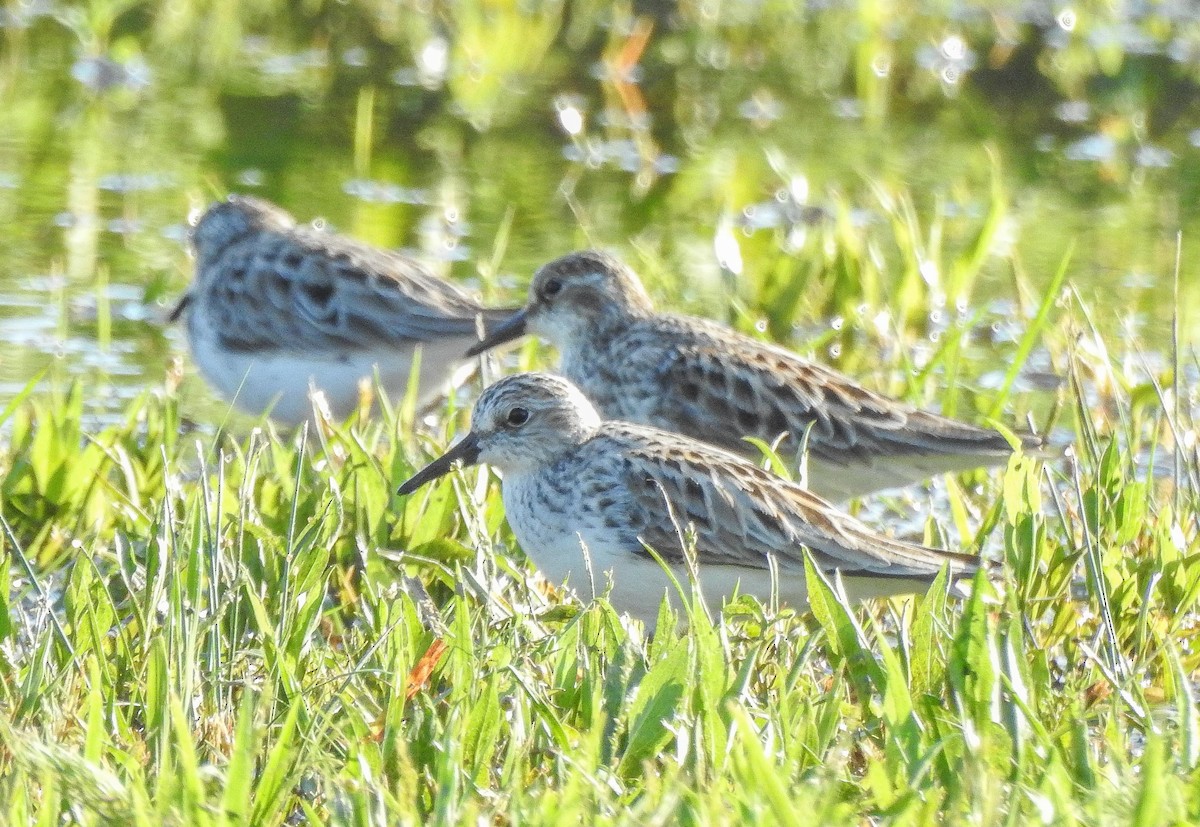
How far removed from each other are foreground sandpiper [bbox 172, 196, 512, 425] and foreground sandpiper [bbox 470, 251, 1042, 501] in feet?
1.11

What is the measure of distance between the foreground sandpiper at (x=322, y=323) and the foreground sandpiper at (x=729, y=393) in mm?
339

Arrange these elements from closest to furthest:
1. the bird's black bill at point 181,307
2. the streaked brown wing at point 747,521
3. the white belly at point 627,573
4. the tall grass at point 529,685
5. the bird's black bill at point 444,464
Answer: the tall grass at point 529,685, the streaked brown wing at point 747,521, the white belly at point 627,573, the bird's black bill at point 444,464, the bird's black bill at point 181,307

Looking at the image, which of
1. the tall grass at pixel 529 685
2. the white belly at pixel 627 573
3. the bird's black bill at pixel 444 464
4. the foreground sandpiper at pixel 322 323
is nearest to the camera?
the tall grass at pixel 529 685

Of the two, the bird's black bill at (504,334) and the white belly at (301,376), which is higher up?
the bird's black bill at (504,334)

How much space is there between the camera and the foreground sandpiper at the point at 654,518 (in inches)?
202

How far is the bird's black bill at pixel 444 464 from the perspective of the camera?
5398 mm

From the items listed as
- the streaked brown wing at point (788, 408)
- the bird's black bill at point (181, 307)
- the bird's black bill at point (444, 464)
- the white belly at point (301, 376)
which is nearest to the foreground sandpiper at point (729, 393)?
the streaked brown wing at point (788, 408)

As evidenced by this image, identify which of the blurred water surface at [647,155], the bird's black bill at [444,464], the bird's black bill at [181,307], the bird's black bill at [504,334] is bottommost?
the bird's black bill at [181,307]

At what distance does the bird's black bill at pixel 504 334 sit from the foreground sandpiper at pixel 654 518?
1.42 meters

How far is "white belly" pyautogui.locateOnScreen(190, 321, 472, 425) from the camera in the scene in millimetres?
7469

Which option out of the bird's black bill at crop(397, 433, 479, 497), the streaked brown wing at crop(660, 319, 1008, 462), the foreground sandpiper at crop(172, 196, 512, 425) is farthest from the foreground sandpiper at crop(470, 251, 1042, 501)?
the bird's black bill at crop(397, 433, 479, 497)

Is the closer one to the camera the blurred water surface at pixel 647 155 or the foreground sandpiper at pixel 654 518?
the foreground sandpiper at pixel 654 518

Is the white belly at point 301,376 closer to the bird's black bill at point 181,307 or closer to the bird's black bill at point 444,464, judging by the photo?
the bird's black bill at point 181,307

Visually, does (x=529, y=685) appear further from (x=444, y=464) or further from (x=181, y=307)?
(x=181, y=307)
